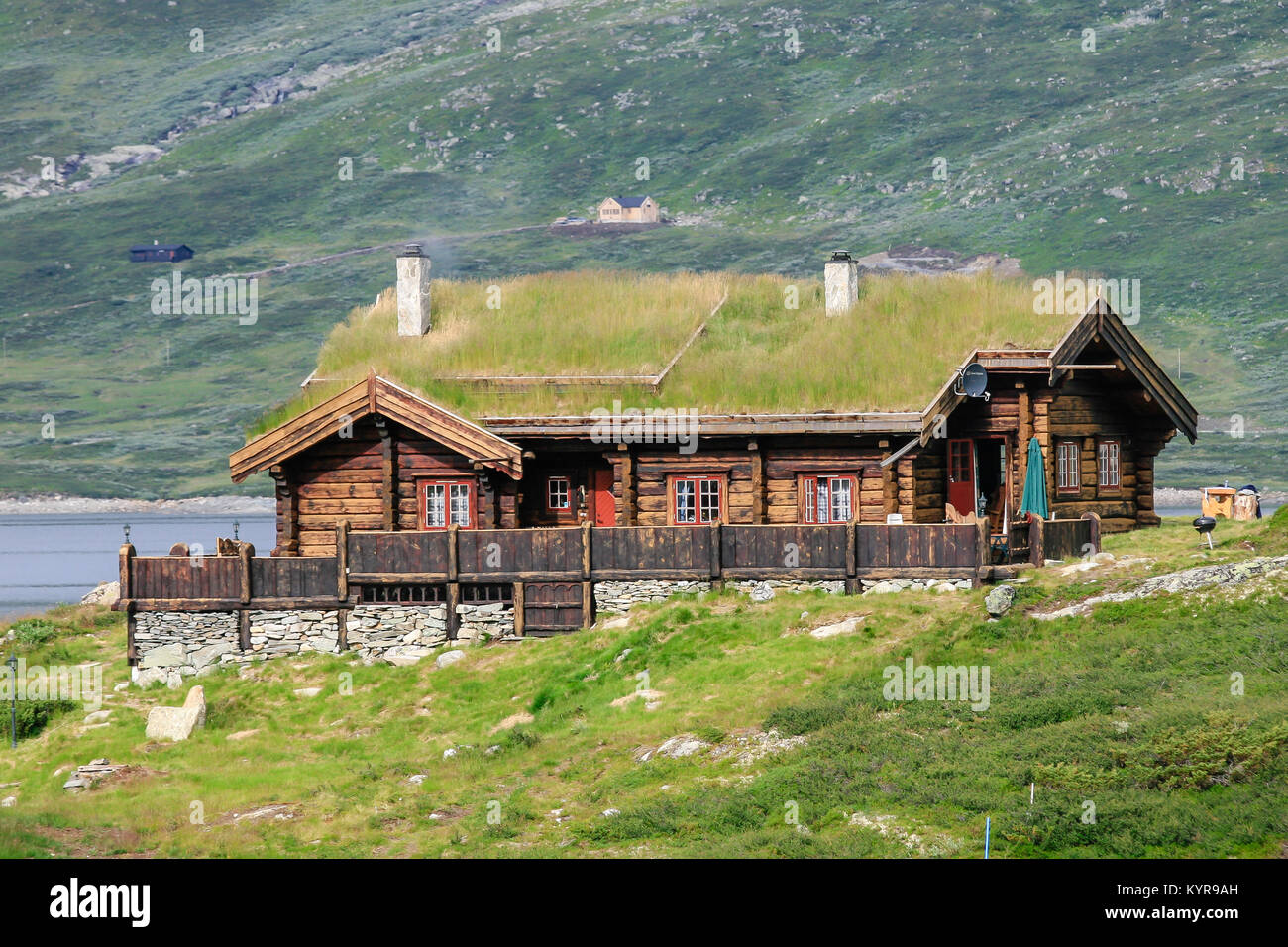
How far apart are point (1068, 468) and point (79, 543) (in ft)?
389

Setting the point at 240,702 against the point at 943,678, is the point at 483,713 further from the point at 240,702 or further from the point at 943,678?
the point at 943,678

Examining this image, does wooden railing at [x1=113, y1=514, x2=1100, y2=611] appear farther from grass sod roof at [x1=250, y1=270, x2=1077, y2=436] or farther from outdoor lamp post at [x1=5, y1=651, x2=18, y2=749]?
grass sod roof at [x1=250, y1=270, x2=1077, y2=436]

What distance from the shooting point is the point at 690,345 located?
3600 cm

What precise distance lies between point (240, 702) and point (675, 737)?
1040 centimetres

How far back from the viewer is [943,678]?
24.3m

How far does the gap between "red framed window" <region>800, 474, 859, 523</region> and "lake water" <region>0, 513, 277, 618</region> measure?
37.4 m

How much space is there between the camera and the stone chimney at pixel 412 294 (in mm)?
37688

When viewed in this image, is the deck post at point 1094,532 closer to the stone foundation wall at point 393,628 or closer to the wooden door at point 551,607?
the wooden door at point 551,607

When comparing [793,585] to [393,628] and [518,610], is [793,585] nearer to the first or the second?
[518,610]

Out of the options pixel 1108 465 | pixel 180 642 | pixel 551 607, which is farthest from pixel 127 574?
pixel 1108 465

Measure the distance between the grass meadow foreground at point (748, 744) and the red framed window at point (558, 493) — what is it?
5017 mm

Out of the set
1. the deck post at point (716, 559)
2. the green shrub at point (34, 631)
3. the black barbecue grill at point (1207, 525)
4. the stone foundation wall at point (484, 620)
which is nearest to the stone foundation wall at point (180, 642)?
the stone foundation wall at point (484, 620)

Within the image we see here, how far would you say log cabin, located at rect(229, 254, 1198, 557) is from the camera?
33.7 metres
